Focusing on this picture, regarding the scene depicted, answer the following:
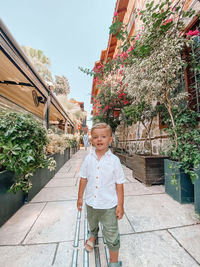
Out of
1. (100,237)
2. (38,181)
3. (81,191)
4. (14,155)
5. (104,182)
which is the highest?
(14,155)

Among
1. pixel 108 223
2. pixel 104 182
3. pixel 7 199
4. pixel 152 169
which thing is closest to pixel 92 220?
pixel 108 223

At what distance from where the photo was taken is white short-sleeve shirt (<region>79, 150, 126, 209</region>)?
3.25ft

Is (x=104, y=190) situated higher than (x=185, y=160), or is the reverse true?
(x=185, y=160)

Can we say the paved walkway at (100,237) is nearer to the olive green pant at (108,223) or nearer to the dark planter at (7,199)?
the dark planter at (7,199)

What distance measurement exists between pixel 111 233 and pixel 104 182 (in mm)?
394

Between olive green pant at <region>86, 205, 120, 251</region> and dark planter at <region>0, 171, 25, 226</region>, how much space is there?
122 centimetres

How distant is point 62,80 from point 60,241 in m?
18.9

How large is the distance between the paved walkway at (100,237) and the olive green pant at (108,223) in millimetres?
250

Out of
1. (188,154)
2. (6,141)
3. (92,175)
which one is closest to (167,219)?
(188,154)

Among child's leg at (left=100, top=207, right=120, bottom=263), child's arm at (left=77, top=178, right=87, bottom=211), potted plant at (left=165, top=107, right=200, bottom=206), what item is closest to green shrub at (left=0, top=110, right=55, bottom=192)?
child's arm at (left=77, top=178, right=87, bottom=211)

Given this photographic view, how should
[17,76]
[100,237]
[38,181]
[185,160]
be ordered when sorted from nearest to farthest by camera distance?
[100,237] < [185,160] < [38,181] < [17,76]

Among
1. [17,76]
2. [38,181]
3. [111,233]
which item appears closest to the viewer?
[111,233]

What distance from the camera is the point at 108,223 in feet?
3.17

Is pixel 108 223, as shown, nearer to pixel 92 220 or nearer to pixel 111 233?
pixel 111 233
